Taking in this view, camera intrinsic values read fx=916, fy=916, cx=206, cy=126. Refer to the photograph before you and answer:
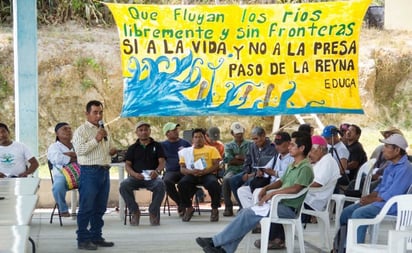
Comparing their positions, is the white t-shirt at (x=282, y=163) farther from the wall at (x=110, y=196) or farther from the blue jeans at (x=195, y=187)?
the wall at (x=110, y=196)

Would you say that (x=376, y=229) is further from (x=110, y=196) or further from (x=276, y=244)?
(x=110, y=196)

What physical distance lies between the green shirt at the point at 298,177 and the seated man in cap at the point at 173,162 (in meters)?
3.67

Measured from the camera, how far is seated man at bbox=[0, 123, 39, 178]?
10.2 metres

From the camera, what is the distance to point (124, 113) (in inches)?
454

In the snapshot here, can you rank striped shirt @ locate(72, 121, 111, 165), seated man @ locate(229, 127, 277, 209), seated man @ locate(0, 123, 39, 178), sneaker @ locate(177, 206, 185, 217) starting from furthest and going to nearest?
sneaker @ locate(177, 206, 185, 217), seated man @ locate(229, 127, 277, 209), seated man @ locate(0, 123, 39, 178), striped shirt @ locate(72, 121, 111, 165)

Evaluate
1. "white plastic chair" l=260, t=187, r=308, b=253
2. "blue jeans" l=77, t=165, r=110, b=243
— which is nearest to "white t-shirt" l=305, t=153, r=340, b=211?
"white plastic chair" l=260, t=187, r=308, b=253

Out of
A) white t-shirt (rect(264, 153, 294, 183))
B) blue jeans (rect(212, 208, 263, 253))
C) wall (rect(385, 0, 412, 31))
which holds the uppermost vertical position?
wall (rect(385, 0, 412, 31))

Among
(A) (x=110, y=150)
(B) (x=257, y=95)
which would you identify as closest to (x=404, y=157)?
(A) (x=110, y=150)

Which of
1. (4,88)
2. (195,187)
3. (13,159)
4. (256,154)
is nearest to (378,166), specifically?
(256,154)

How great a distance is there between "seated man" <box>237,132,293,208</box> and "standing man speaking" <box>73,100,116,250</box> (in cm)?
138

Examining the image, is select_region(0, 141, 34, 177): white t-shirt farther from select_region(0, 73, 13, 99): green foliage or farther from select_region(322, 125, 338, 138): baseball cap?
select_region(0, 73, 13, 99): green foliage

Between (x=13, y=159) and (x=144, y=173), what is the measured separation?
4.92ft

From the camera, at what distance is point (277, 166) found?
30.8ft

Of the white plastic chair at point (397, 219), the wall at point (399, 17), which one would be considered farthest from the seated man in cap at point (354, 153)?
the wall at point (399, 17)
